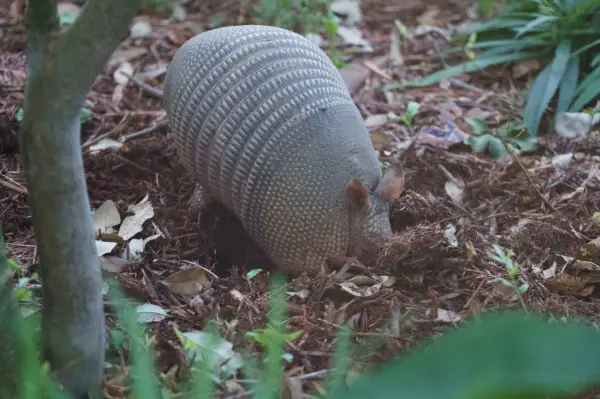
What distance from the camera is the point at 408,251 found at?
3.46 metres

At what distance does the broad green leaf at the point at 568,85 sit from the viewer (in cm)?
505

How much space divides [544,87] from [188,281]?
3.21 meters

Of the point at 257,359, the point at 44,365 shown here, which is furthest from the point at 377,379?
the point at 257,359

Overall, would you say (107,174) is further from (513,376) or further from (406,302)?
(513,376)

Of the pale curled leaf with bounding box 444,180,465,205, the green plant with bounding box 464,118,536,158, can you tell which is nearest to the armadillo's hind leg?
the pale curled leaf with bounding box 444,180,465,205

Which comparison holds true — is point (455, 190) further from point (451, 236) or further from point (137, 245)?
point (137, 245)

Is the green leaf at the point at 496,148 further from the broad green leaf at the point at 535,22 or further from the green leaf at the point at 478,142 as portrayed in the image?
the broad green leaf at the point at 535,22

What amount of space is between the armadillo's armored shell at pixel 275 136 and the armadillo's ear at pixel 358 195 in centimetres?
8

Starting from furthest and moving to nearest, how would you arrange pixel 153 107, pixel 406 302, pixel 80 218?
pixel 153 107, pixel 406 302, pixel 80 218

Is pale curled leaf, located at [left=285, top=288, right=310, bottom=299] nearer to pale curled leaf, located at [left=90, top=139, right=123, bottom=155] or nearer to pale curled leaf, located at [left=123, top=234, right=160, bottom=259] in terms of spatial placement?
pale curled leaf, located at [left=123, top=234, right=160, bottom=259]

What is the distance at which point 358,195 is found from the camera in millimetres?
3420

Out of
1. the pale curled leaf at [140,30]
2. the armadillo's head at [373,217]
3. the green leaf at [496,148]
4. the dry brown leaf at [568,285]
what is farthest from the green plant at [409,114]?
the pale curled leaf at [140,30]

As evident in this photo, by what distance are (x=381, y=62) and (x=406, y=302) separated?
325 cm

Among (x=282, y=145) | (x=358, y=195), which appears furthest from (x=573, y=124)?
(x=282, y=145)
